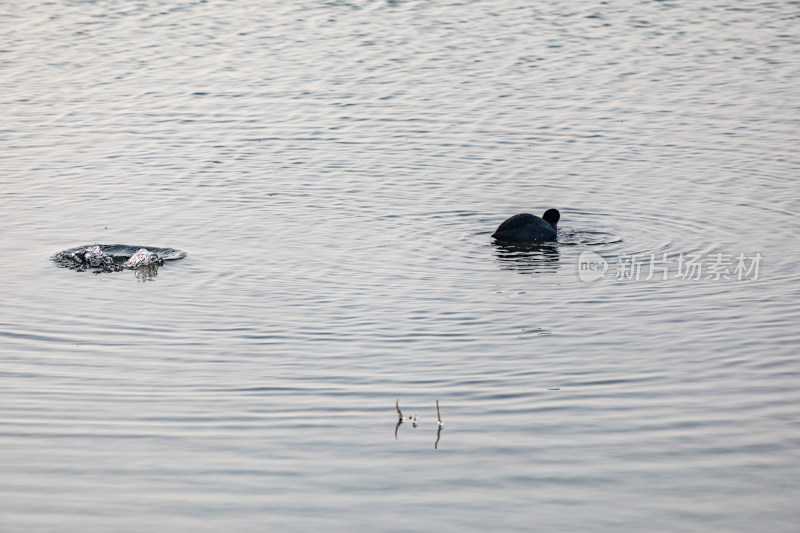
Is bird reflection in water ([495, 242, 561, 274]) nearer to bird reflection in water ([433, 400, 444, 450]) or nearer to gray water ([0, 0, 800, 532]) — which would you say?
gray water ([0, 0, 800, 532])

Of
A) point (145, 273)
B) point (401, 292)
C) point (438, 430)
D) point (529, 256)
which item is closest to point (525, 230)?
point (529, 256)

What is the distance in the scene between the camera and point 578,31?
2920 centimetres

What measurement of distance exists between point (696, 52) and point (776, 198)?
11665 millimetres

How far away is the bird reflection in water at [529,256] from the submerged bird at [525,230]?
107mm

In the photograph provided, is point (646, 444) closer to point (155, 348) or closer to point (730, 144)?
point (155, 348)

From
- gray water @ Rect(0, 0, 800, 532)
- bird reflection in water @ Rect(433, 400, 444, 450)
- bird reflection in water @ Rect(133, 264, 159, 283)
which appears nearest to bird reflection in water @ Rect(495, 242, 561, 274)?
gray water @ Rect(0, 0, 800, 532)

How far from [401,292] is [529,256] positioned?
2.79 m

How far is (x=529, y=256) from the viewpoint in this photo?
46.4 feet

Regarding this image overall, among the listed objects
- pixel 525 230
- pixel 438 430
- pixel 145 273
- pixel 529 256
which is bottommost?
pixel 529 256

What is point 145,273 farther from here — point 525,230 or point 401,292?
point 525,230

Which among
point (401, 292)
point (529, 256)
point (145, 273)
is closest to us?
point (401, 292)

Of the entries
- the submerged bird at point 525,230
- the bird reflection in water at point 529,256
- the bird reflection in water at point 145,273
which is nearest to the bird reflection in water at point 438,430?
the bird reflection in water at point 529,256

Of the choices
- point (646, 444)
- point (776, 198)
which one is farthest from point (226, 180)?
point (646, 444)

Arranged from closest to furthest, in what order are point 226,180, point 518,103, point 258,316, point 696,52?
point 258,316 → point 226,180 → point 518,103 → point 696,52
